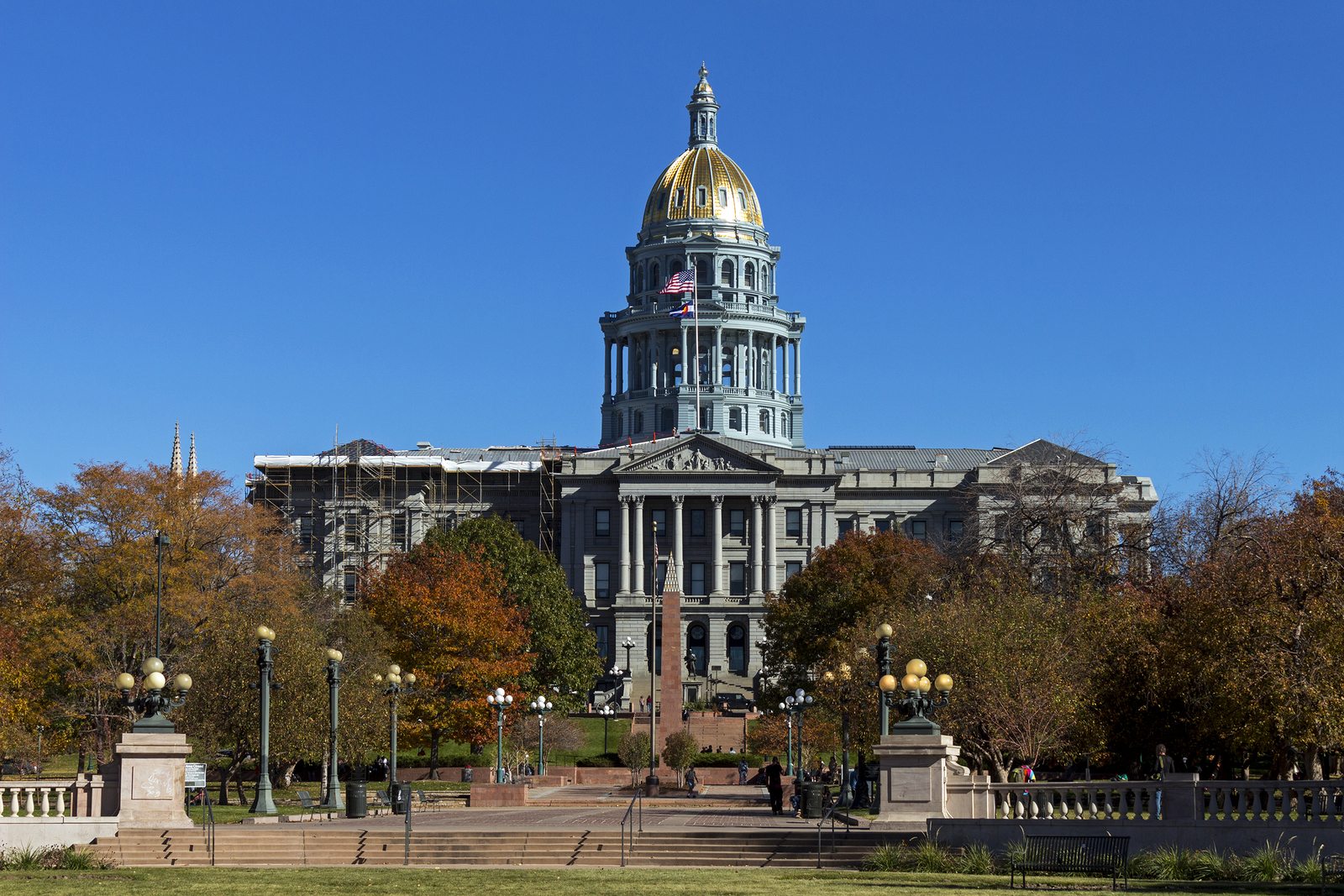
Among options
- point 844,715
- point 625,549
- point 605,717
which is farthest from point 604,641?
point 844,715

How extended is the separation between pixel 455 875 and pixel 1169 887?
12.9 metres

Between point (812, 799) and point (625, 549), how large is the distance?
312ft

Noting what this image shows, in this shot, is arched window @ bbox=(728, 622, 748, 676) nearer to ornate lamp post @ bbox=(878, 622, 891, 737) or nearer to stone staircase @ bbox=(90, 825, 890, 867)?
ornate lamp post @ bbox=(878, 622, 891, 737)

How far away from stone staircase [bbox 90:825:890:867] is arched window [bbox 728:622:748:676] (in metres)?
102

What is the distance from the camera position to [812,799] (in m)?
53.9

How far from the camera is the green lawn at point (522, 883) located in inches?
1384

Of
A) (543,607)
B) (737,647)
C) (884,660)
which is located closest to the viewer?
(884,660)

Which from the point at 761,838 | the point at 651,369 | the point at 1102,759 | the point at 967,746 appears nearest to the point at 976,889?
the point at 761,838

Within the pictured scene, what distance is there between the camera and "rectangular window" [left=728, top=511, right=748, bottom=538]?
499ft

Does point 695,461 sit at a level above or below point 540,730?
above

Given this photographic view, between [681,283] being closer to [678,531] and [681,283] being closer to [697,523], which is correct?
[697,523]

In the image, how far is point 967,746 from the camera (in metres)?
62.3

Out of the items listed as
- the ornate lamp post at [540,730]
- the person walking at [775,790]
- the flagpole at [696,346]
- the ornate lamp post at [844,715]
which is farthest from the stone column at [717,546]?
the person walking at [775,790]

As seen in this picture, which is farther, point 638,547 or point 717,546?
point 717,546
